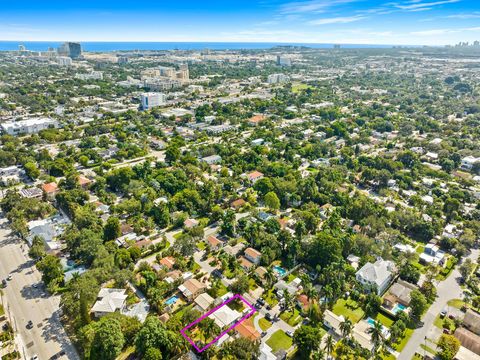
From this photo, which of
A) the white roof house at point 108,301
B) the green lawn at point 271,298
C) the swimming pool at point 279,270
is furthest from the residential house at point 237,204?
the white roof house at point 108,301

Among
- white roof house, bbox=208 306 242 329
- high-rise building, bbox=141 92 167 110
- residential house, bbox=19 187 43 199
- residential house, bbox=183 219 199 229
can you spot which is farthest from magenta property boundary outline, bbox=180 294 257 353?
high-rise building, bbox=141 92 167 110

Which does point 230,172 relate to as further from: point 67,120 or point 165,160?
point 67,120

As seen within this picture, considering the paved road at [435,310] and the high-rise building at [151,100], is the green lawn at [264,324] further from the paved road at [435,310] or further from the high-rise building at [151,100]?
the high-rise building at [151,100]

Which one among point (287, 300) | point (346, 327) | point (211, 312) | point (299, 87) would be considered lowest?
point (211, 312)

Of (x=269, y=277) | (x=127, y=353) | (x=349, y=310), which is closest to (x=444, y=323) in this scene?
(x=349, y=310)

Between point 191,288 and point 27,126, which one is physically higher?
point 27,126

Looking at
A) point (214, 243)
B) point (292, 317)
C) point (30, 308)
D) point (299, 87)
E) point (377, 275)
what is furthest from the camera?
point (299, 87)

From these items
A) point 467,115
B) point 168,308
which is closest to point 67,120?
point 168,308

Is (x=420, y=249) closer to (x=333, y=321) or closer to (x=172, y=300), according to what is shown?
(x=333, y=321)
